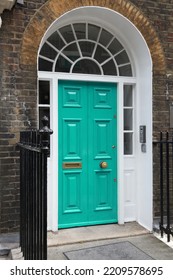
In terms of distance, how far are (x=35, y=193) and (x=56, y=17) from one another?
2.70 meters

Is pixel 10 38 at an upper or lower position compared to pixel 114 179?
upper

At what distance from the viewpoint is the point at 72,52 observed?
16.6ft

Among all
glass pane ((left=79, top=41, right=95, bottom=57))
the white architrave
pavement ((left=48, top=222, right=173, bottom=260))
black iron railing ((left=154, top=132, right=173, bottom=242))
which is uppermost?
Answer: the white architrave

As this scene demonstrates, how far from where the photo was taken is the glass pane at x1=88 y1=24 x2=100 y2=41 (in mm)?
5152

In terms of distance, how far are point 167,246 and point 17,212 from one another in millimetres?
2135

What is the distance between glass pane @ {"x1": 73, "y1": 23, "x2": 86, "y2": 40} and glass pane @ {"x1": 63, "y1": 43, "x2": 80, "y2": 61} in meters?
0.17

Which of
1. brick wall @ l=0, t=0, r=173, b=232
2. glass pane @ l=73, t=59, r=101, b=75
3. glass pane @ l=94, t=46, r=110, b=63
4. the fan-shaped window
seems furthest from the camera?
glass pane @ l=94, t=46, r=110, b=63

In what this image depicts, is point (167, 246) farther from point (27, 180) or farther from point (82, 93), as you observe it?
point (82, 93)

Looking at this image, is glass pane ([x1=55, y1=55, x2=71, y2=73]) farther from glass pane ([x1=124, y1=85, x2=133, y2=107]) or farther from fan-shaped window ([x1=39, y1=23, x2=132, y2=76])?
glass pane ([x1=124, y1=85, x2=133, y2=107])

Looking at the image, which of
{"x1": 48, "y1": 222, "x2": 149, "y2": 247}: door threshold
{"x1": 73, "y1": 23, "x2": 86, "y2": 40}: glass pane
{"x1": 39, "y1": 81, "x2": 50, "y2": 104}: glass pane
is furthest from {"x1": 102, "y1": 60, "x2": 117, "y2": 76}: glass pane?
{"x1": 48, "y1": 222, "x2": 149, "y2": 247}: door threshold

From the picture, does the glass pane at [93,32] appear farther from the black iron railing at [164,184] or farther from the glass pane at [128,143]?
the black iron railing at [164,184]

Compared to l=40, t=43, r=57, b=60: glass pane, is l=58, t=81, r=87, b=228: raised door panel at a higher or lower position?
lower

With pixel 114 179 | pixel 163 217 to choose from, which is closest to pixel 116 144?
pixel 114 179

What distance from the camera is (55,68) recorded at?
4.92 metres
